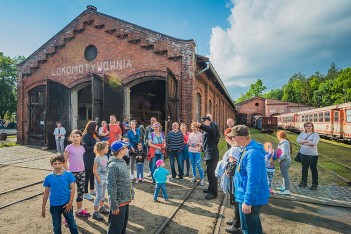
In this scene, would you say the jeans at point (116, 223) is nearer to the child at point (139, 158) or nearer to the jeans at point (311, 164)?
the child at point (139, 158)

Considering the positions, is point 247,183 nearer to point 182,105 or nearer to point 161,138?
point 161,138

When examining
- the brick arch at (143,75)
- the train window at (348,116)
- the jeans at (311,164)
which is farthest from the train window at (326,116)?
the jeans at (311,164)

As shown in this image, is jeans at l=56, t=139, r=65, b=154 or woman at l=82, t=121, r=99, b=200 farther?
jeans at l=56, t=139, r=65, b=154

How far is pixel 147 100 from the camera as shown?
16609mm

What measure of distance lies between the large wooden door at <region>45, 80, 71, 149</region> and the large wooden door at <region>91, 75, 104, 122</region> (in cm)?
288

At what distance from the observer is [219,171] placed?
394 cm

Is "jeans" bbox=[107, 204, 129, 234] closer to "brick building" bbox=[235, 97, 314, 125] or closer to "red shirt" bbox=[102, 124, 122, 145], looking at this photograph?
"red shirt" bbox=[102, 124, 122, 145]

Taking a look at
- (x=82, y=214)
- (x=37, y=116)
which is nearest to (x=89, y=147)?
(x=82, y=214)

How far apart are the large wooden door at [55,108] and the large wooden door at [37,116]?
1.80 m

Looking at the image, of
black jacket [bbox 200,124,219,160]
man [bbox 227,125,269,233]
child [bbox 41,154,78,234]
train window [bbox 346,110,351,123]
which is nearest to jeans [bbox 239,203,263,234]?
man [bbox 227,125,269,233]

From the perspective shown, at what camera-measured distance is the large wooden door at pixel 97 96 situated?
10.8 m

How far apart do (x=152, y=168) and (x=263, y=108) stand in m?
51.6

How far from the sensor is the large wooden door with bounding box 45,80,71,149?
12.2 meters

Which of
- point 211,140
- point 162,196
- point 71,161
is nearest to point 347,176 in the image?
point 211,140
